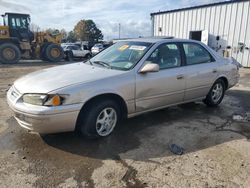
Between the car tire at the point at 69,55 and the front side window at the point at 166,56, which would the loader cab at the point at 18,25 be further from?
the front side window at the point at 166,56

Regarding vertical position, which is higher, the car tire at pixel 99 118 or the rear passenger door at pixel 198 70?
the rear passenger door at pixel 198 70

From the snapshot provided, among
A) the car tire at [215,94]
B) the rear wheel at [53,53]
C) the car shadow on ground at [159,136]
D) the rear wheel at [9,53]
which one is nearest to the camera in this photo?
the car shadow on ground at [159,136]

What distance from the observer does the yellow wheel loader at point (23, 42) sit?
16.0 metres

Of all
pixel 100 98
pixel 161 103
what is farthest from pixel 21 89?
pixel 161 103

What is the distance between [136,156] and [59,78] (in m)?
1.61

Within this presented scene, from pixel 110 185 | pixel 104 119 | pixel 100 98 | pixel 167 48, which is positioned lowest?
pixel 110 185

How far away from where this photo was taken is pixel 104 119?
382cm

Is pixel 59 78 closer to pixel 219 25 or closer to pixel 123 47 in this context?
pixel 123 47

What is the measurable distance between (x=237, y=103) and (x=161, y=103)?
280cm

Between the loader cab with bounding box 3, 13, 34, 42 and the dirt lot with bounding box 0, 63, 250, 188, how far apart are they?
529 inches

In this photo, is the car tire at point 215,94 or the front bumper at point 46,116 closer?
the front bumper at point 46,116

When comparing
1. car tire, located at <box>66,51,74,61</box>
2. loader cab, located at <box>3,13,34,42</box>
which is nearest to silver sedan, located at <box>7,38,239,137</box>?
loader cab, located at <box>3,13,34,42</box>

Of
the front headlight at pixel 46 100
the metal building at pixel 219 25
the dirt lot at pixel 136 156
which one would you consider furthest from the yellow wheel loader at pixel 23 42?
the front headlight at pixel 46 100

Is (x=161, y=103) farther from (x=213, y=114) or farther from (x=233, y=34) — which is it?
(x=233, y=34)
